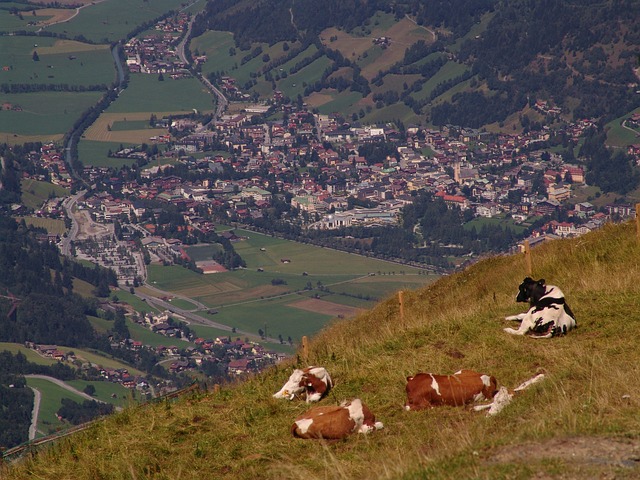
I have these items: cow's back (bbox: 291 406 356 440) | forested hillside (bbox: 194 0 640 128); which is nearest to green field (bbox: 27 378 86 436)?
cow's back (bbox: 291 406 356 440)

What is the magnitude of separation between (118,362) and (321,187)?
55688 millimetres

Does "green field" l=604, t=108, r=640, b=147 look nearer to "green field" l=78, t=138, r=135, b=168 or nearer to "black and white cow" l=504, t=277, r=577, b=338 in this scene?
"green field" l=78, t=138, r=135, b=168

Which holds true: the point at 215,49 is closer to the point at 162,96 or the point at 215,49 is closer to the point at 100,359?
the point at 162,96

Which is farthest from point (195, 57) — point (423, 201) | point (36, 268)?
point (36, 268)

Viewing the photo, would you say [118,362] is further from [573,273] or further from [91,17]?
[91,17]

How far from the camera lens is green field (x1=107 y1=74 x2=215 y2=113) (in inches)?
5655

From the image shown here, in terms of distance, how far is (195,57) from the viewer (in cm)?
17112

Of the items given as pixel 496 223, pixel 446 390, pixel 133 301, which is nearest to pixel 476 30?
pixel 496 223

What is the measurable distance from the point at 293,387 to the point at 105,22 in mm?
182721

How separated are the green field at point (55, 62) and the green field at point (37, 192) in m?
37.9

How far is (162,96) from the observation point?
149 m

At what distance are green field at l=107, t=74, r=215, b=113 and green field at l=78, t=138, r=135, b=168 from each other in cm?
1447

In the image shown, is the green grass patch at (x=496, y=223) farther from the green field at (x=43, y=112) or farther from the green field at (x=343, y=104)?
the green field at (x=43, y=112)

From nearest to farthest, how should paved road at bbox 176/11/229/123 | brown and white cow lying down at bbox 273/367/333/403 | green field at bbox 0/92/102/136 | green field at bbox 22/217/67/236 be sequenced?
brown and white cow lying down at bbox 273/367/333/403
green field at bbox 22/217/67/236
green field at bbox 0/92/102/136
paved road at bbox 176/11/229/123
